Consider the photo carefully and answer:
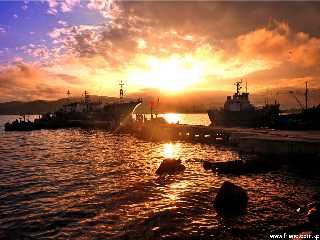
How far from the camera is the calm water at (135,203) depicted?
53.1ft

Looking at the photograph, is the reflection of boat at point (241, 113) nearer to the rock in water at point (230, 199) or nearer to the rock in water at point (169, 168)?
the rock in water at point (169, 168)

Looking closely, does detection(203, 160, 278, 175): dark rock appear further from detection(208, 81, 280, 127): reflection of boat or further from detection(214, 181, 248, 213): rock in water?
detection(208, 81, 280, 127): reflection of boat

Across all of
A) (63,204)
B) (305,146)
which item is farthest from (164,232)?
(305,146)

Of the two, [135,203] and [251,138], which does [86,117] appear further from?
[135,203]

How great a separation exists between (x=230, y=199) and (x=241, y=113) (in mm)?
Answer: 67004

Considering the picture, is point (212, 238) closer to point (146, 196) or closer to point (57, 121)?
point (146, 196)

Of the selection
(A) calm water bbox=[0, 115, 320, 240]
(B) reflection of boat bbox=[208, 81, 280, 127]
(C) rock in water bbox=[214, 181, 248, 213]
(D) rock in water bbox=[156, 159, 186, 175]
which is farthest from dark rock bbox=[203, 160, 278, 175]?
(B) reflection of boat bbox=[208, 81, 280, 127]

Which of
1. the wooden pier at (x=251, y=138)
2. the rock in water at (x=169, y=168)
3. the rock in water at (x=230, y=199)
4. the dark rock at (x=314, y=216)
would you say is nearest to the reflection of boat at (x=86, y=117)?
the wooden pier at (x=251, y=138)

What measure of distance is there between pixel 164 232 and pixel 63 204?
8.23 m

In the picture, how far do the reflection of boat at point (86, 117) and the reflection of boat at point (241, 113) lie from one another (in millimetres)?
35173

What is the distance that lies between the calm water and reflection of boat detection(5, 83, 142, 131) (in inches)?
2862

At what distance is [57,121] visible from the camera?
119688 millimetres

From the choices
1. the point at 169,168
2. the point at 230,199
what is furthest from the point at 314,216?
the point at 169,168

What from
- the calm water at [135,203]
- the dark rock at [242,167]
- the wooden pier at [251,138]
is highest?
the wooden pier at [251,138]
